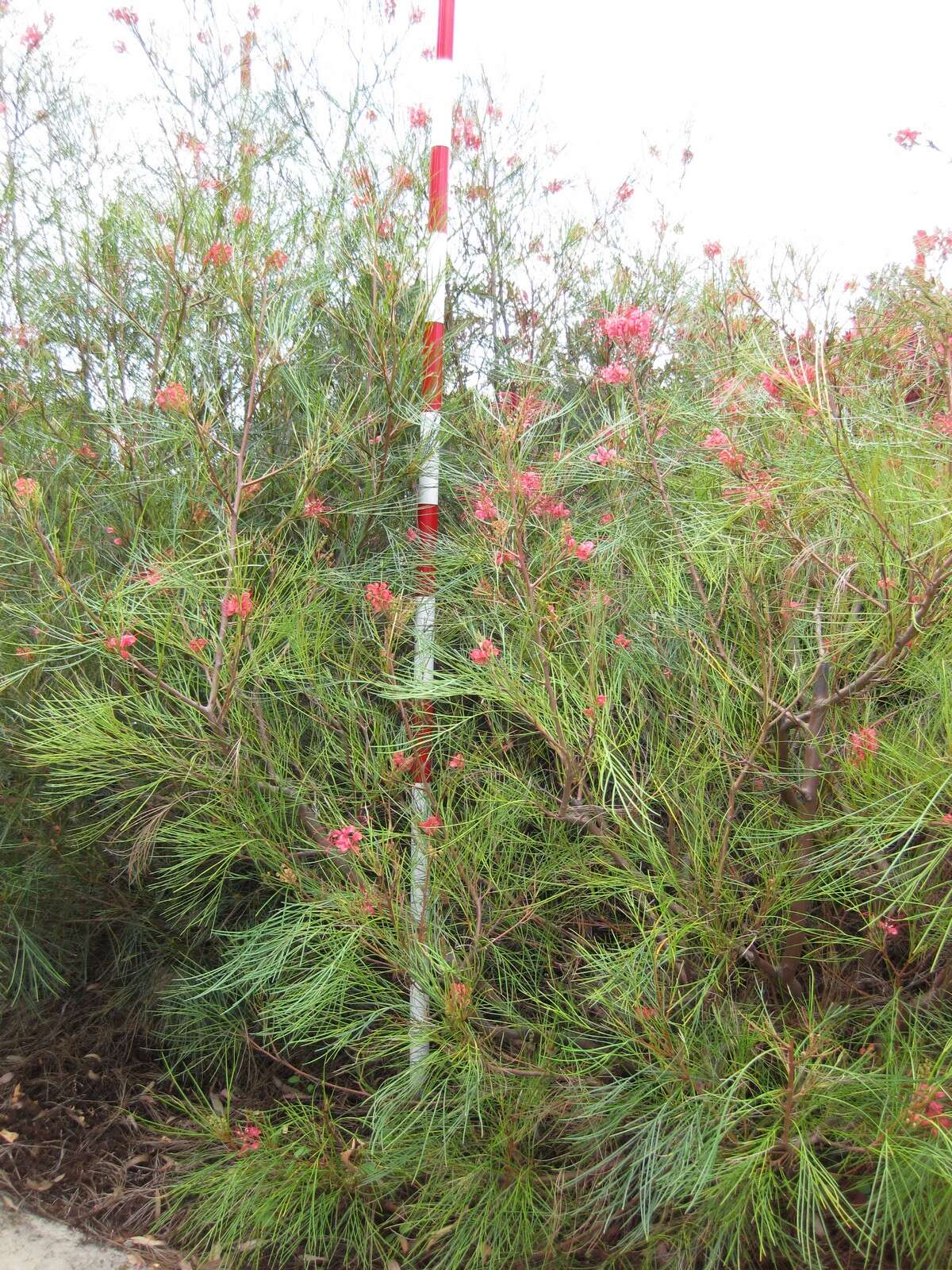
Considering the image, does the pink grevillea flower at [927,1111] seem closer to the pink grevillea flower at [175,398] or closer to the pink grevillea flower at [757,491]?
the pink grevillea flower at [757,491]

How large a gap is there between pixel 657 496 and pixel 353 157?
1.30 meters

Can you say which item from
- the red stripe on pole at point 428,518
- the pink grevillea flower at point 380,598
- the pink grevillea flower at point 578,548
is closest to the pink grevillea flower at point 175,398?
the pink grevillea flower at point 380,598

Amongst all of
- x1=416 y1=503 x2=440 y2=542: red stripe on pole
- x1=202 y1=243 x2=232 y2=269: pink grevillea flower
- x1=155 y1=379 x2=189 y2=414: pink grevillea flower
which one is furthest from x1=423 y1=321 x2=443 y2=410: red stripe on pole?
x1=155 y1=379 x2=189 y2=414: pink grevillea flower

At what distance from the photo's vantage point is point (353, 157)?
2.69m

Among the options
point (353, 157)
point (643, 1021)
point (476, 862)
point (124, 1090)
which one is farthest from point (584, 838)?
point (353, 157)

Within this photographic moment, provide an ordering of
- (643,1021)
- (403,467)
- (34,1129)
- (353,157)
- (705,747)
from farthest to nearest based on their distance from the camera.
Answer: (353,157) → (34,1129) → (403,467) → (705,747) → (643,1021)

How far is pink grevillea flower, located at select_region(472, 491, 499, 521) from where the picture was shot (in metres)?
1.82

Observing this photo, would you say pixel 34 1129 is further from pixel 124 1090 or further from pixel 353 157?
pixel 353 157

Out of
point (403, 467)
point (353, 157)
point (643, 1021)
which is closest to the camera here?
point (643, 1021)

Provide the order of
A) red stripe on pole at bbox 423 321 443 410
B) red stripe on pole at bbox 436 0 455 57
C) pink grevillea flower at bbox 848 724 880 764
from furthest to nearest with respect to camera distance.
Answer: red stripe on pole at bbox 436 0 455 57 < red stripe on pole at bbox 423 321 443 410 < pink grevillea flower at bbox 848 724 880 764

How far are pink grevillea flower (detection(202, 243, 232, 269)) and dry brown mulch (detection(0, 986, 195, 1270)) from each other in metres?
1.66

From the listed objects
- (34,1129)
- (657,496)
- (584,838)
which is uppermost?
(657,496)

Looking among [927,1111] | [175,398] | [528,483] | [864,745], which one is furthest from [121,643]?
[927,1111]

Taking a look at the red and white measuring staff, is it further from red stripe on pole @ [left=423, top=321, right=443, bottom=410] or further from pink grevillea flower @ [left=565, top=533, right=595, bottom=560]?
pink grevillea flower @ [left=565, top=533, right=595, bottom=560]
